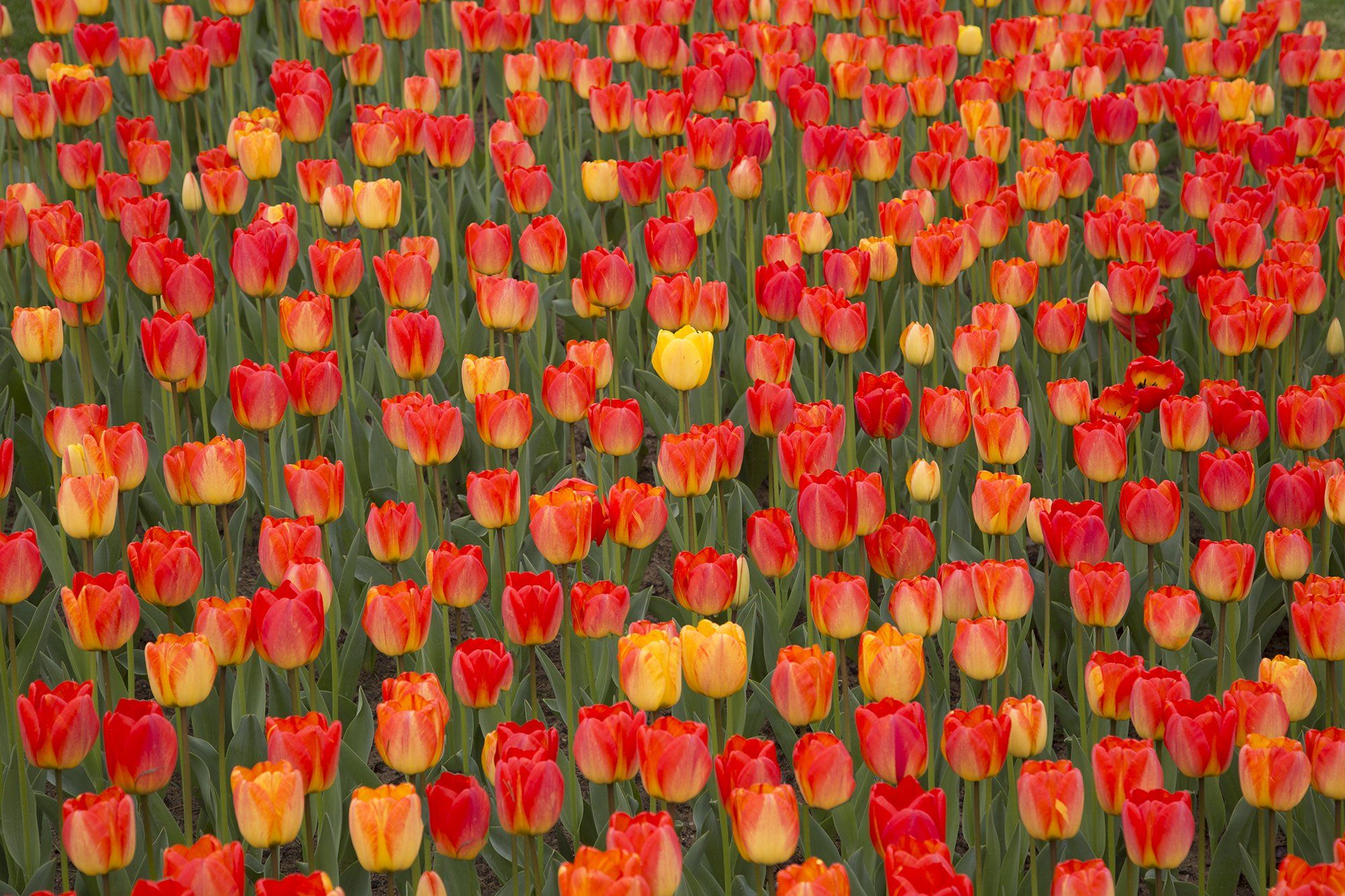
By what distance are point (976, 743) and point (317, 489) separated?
1378 mm

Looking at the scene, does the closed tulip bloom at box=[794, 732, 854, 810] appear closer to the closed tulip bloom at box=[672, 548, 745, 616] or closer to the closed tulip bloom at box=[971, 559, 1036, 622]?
the closed tulip bloom at box=[672, 548, 745, 616]

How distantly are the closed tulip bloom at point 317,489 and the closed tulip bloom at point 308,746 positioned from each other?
74 centimetres

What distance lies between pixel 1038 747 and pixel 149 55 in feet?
14.2

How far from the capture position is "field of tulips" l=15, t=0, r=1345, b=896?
7.25 ft

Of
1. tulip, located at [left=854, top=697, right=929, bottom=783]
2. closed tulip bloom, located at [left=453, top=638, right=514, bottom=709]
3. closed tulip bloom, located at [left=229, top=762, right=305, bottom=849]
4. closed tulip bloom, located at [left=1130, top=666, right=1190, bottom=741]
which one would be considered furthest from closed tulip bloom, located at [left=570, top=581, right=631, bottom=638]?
closed tulip bloom, located at [left=1130, top=666, right=1190, bottom=741]

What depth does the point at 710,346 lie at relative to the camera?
3.38m

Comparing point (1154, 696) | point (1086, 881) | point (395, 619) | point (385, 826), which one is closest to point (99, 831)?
point (385, 826)

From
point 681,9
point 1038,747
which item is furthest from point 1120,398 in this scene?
point 681,9

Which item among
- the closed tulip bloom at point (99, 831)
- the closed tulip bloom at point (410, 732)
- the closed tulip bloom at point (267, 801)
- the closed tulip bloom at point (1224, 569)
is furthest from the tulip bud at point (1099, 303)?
the closed tulip bloom at point (99, 831)

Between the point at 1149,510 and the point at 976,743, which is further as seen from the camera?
the point at 1149,510

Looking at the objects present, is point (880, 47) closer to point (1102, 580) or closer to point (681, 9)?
point (681, 9)

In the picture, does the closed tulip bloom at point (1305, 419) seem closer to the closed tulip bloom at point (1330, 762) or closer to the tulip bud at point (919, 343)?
the tulip bud at point (919, 343)

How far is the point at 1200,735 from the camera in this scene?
7.19ft

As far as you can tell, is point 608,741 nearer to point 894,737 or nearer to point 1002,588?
point 894,737
